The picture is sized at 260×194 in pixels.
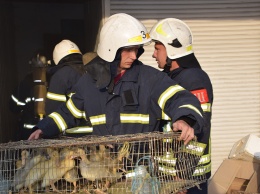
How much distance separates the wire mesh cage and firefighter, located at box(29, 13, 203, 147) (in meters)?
0.36

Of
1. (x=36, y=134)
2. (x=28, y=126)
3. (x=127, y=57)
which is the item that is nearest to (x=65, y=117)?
(x=36, y=134)

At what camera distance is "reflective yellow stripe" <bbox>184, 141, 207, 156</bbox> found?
307cm

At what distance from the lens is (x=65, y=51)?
5449 millimetres

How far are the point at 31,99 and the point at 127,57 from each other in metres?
2.81

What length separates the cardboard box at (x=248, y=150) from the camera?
5.03 metres

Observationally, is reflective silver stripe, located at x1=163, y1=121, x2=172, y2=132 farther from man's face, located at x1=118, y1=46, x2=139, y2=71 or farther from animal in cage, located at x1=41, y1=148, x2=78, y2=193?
animal in cage, located at x1=41, y1=148, x2=78, y2=193

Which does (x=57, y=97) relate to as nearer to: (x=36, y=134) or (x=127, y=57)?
(x=36, y=134)

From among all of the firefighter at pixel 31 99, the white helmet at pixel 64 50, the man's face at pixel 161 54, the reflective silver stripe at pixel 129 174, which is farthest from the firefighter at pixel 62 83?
the reflective silver stripe at pixel 129 174

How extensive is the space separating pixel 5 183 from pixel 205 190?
1490mm

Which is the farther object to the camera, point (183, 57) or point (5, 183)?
point (183, 57)

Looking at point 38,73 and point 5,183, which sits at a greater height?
point 38,73

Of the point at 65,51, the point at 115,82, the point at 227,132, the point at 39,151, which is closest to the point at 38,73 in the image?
the point at 65,51

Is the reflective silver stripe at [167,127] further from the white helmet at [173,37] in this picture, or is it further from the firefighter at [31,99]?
the firefighter at [31,99]

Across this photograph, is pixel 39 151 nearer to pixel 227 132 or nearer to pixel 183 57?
pixel 183 57
